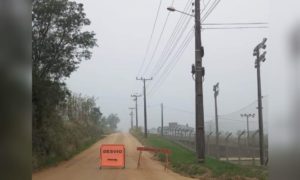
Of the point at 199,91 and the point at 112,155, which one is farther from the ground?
the point at 199,91

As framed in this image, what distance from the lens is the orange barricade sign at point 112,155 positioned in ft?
71.6

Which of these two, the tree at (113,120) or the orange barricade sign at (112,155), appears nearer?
the orange barricade sign at (112,155)

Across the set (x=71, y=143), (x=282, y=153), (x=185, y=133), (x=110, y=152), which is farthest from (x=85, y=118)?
(x=282, y=153)

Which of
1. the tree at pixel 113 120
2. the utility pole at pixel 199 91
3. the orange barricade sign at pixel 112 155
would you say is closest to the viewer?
the orange barricade sign at pixel 112 155

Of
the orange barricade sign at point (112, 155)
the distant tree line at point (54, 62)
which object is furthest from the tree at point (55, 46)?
the orange barricade sign at point (112, 155)

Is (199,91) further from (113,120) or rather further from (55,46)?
(113,120)

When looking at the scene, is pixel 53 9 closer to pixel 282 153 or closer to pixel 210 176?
pixel 210 176

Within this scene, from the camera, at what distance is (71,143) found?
31859mm

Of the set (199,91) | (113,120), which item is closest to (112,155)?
(199,91)

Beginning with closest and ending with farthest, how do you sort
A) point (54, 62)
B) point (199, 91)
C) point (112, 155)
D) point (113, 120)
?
point (112, 155) < point (199, 91) < point (54, 62) < point (113, 120)

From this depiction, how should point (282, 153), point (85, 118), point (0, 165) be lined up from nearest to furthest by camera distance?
point (0, 165) < point (282, 153) < point (85, 118)

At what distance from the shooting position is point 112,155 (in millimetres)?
22156

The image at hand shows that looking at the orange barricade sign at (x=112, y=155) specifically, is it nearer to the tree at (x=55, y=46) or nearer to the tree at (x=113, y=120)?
the tree at (x=55, y=46)

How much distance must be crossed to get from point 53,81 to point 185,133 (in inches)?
957
